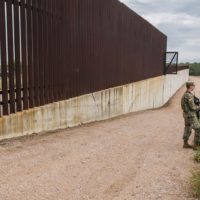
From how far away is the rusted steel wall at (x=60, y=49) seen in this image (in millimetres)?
6801

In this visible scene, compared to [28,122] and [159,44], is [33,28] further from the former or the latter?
[159,44]

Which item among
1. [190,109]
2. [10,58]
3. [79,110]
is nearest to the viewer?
[10,58]

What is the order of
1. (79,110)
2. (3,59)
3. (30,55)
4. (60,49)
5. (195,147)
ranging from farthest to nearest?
(79,110) → (60,49) → (30,55) → (195,147) → (3,59)

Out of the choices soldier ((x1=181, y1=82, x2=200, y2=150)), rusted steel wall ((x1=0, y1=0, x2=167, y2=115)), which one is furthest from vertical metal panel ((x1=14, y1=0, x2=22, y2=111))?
soldier ((x1=181, y1=82, x2=200, y2=150))

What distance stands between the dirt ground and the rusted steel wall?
3.47ft

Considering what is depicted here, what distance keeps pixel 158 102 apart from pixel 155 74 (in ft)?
5.33

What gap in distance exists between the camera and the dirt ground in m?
4.47

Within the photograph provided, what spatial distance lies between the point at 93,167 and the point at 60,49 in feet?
12.9

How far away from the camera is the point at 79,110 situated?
947cm

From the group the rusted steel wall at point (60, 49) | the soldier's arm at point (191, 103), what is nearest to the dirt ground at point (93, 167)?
the soldier's arm at point (191, 103)

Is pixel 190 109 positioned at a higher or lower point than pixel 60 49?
lower

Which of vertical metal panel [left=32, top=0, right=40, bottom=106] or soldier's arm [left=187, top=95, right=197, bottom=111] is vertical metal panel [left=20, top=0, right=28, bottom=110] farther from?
soldier's arm [left=187, top=95, right=197, bottom=111]

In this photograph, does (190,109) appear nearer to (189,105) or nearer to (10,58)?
(189,105)

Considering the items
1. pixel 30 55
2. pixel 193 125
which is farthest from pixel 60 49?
pixel 193 125
